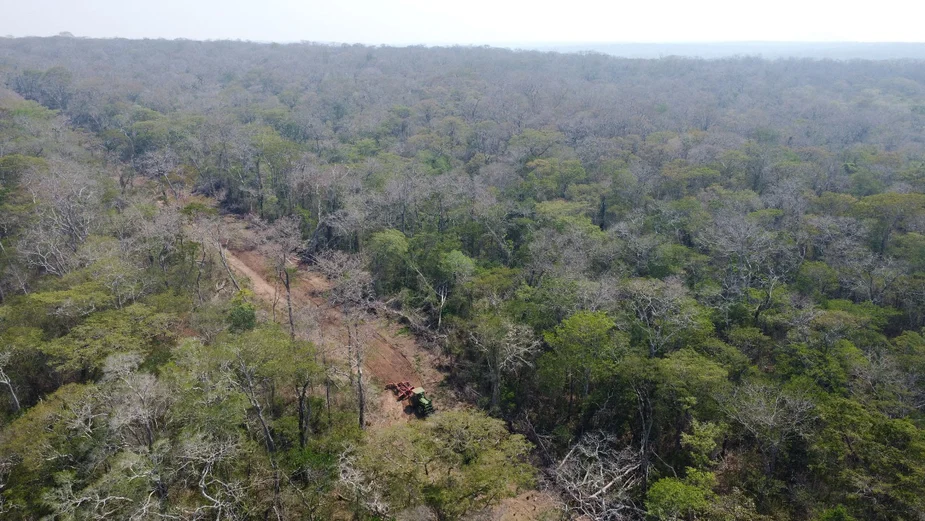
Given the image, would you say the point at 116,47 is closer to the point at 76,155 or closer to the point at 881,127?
the point at 76,155

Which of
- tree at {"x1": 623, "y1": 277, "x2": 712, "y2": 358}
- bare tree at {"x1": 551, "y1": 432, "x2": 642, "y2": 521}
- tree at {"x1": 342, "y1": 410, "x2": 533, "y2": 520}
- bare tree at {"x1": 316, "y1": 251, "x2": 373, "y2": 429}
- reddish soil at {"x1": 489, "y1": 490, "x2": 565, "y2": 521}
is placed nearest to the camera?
tree at {"x1": 342, "y1": 410, "x2": 533, "y2": 520}

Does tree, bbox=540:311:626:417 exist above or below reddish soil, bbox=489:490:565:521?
above

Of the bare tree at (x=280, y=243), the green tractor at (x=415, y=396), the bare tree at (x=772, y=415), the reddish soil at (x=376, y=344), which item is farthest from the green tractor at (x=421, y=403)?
the bare tree at (x=772, y=415)

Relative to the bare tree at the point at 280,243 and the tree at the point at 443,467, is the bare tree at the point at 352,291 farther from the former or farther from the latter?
the tree at the point at 443,467

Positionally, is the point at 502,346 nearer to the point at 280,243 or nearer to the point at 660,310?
the point at 660,310

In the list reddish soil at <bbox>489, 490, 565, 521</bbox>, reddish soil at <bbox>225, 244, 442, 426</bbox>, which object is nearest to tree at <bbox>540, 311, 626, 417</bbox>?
reddish soil at <bbox>489, 490, 565, 521</bbox>

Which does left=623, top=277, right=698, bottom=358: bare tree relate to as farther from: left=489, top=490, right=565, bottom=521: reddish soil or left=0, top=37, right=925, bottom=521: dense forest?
left=489, top=490, right=565, bottom=521: reddish soil
